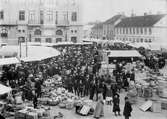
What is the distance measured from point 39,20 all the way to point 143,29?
20.4 meters

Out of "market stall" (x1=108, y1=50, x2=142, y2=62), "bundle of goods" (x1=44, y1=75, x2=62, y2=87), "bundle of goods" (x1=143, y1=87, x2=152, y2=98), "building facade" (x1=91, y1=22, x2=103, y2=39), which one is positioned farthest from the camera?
"building facade" (x1=91, y1=22, x2=103, y2=39)

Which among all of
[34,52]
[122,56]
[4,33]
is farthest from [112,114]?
[4,33]

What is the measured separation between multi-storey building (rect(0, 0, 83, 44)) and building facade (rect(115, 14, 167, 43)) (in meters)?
13.0

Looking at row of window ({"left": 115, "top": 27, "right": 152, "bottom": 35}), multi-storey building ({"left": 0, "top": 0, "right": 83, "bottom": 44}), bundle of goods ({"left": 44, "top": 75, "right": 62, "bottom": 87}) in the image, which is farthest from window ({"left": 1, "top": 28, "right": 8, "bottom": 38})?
row of window ({"left": 115, "top": 27, "right": 152, "bottom": 35})

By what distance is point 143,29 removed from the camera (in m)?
56.0

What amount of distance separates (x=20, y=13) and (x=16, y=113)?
105 ft

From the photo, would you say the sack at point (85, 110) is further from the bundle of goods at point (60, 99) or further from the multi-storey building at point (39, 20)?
the multi-storey building at point (39, 20)

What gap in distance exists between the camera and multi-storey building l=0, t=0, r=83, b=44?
142 ft

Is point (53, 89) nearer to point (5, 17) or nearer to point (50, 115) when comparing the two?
point (50, 115)

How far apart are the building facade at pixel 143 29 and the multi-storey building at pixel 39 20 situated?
13.0 metres

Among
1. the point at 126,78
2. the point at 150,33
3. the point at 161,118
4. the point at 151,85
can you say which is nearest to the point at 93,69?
the point at 126,78

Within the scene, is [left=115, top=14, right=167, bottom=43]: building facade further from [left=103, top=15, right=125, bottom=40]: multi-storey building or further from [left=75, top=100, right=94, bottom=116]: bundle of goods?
[left=75, top=100, right=94, bottom=116]: bundle of goods

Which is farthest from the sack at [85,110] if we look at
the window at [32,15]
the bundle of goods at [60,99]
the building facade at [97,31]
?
the building facade at [97,31]

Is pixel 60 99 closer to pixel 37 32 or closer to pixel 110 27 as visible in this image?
pixel 37 32
